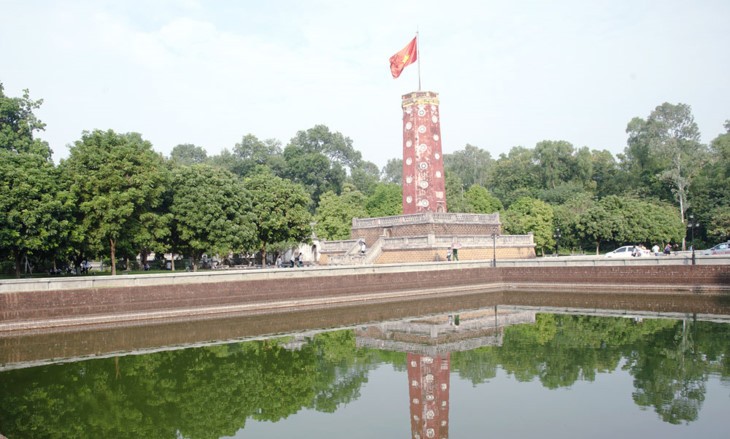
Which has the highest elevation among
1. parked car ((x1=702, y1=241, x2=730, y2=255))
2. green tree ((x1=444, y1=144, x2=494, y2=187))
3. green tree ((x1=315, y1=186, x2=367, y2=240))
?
green tree ((x1=444, y1=144, x2=494, y2=187))

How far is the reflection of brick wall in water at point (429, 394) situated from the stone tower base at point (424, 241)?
21774 millimetres

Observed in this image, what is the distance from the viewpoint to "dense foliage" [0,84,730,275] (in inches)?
1315

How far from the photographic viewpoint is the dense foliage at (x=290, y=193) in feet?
110

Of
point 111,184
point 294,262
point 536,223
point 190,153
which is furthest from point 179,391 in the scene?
point 190,153

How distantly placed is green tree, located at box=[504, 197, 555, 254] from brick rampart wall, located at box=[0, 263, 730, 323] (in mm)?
23821

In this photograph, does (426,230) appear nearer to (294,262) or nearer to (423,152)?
(423,152)

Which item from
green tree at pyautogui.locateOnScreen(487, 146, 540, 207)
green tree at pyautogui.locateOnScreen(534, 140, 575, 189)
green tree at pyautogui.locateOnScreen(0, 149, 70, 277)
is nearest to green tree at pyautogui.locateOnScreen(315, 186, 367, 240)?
green tree at pyautogui.locateOnScreen(0, 149, 70, 277)

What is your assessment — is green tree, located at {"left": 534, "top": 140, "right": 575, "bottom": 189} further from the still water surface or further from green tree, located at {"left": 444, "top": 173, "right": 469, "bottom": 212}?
the still water surface

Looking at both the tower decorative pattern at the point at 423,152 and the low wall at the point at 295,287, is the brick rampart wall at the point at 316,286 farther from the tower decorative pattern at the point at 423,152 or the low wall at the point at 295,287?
the tower decorative pattern at the point at 423,152

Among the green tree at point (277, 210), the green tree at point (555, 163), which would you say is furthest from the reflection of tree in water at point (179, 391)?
the green tree at point (555, 163)

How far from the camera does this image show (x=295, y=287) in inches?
1242

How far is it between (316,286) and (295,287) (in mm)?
1289

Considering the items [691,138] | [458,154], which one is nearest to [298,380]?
[691,138]

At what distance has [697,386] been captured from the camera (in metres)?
15.2
